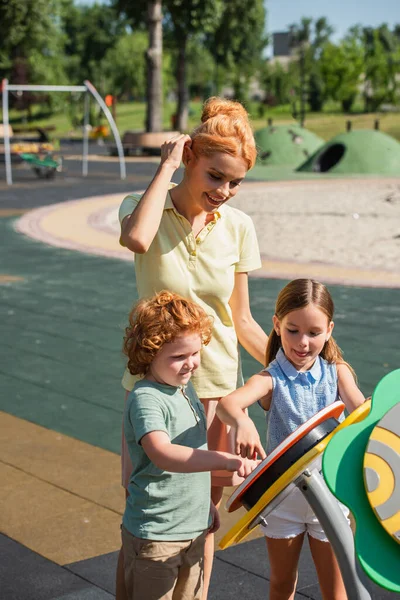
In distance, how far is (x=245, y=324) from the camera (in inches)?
137

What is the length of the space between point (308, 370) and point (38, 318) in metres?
6.35

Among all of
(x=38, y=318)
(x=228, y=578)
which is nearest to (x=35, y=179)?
(x=38, y=318)

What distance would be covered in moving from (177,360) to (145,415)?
0.19 m

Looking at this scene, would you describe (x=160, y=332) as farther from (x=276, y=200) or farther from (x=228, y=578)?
(x=276, y=200)

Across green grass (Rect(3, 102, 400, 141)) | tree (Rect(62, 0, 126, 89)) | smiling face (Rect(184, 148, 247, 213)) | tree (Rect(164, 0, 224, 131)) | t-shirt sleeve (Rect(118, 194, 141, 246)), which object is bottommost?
green grass (Rect(3, 102, 400, 141))

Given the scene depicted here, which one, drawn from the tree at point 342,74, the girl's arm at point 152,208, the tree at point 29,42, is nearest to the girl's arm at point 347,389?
the girl's arm at point 152,208

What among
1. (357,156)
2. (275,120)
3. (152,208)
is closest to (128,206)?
(152,208)

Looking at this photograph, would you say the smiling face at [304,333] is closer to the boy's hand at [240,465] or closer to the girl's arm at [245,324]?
the girl's arm at [245,324]

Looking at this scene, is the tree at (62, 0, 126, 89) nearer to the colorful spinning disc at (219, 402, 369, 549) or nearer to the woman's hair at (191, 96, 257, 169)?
the woman's hair at (191, 96, 257, 169)

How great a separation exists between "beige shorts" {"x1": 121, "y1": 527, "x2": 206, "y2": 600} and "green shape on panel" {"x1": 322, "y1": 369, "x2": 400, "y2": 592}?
85cm

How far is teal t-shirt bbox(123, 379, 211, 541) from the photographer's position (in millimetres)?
2790

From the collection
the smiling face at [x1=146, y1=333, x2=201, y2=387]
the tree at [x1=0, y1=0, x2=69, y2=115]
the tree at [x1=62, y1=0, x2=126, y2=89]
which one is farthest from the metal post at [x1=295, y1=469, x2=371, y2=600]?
the tree at [x1=62, y1=0, x2=126, y2=89]

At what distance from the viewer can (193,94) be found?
10881cm

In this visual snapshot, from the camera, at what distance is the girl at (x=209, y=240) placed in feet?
10.2
